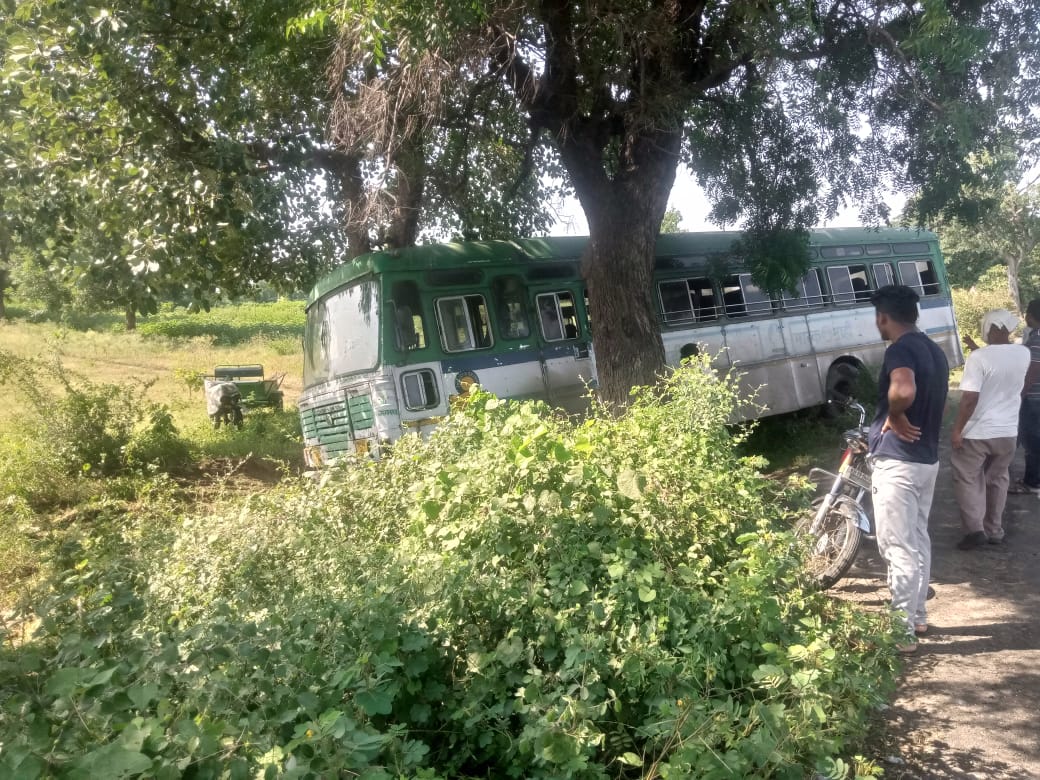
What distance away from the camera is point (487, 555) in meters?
3.25

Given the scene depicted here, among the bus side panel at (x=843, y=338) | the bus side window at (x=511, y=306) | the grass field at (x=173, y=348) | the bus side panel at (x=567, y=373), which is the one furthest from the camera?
the grass field at (x=173, y=348)

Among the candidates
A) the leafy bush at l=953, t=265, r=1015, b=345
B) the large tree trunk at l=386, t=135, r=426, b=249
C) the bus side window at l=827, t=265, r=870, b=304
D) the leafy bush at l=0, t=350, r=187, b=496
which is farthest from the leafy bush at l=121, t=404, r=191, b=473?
the leafy bush at l=953, t=265, r=1015, b=345

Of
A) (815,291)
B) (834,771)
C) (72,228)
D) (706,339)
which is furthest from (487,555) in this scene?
(815,291)

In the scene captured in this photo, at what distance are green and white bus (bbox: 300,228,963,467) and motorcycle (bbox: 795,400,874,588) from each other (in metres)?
2.97

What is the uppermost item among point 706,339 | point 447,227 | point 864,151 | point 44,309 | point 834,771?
point 44,309

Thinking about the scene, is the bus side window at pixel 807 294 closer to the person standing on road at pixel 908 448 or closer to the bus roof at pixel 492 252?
the bus roof at pixel 492 252

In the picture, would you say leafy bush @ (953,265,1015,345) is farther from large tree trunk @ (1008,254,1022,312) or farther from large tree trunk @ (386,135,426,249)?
large tree trunk @ (386,135,426,249)

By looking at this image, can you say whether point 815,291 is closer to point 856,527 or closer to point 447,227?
point 447,227

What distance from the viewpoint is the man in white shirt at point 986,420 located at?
16.7 ft

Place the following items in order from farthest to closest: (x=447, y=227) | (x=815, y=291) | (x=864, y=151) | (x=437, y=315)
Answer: (x=447, y=227) < (x=815, y=291) < (x=864, y=151) < (x=437, y=315)

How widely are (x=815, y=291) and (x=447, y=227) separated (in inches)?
241

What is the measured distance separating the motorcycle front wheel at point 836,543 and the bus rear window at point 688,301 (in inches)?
207

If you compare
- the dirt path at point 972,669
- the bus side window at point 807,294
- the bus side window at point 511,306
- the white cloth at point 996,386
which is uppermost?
the bus side window at point 511,306

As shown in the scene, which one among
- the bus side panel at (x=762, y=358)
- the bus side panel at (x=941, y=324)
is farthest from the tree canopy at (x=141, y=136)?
the bus side panel at (x=941, y=324)
